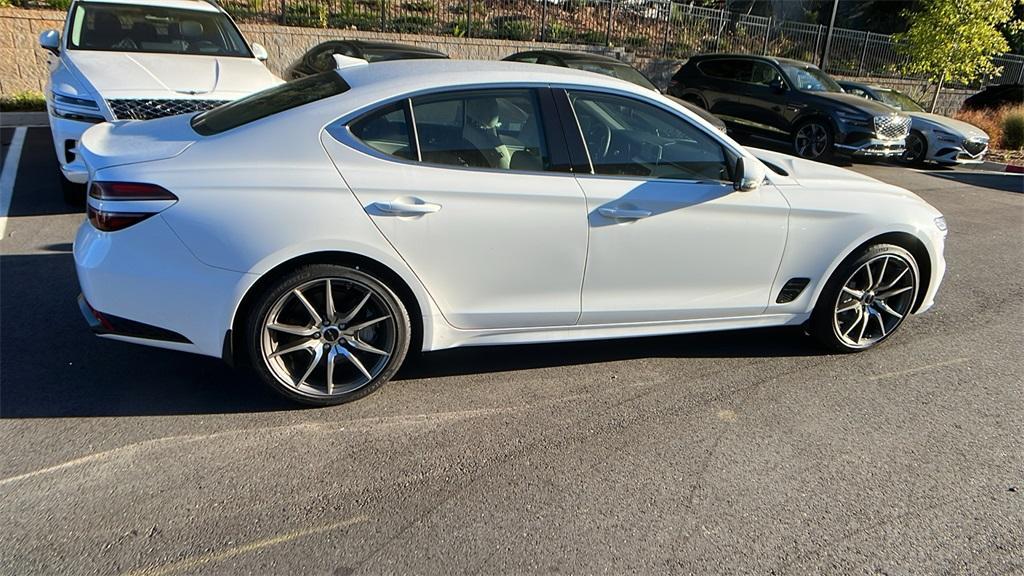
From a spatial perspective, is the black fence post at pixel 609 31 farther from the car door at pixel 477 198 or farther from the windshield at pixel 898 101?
the car door at pixel 477 198

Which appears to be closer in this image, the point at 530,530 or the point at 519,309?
the point at 530,530

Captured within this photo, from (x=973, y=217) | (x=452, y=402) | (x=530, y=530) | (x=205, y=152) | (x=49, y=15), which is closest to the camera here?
(x=530, y=530)

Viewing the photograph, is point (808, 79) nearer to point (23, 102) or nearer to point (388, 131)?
point (388, 131)

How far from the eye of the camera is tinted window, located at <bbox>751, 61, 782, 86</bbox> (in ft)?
41.8

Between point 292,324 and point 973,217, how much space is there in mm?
8744

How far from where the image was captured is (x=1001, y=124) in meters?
16.2

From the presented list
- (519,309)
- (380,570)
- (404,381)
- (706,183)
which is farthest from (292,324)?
(706,183)

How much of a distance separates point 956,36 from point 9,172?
63.4 feet

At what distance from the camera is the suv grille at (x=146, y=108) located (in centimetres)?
572

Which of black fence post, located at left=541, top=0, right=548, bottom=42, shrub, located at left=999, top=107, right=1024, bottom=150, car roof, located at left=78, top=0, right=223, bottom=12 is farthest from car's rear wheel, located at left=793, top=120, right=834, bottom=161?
car roof, located at left=78, top=0, right=223, bottom=12

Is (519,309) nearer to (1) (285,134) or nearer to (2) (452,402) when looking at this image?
(2) (452,402)

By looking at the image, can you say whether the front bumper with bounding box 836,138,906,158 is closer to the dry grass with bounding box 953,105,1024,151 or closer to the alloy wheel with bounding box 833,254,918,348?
the dry grass with bounding box 953,105,1024,151

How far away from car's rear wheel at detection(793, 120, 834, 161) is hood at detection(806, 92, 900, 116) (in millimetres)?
470

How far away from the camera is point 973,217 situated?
8.79m
